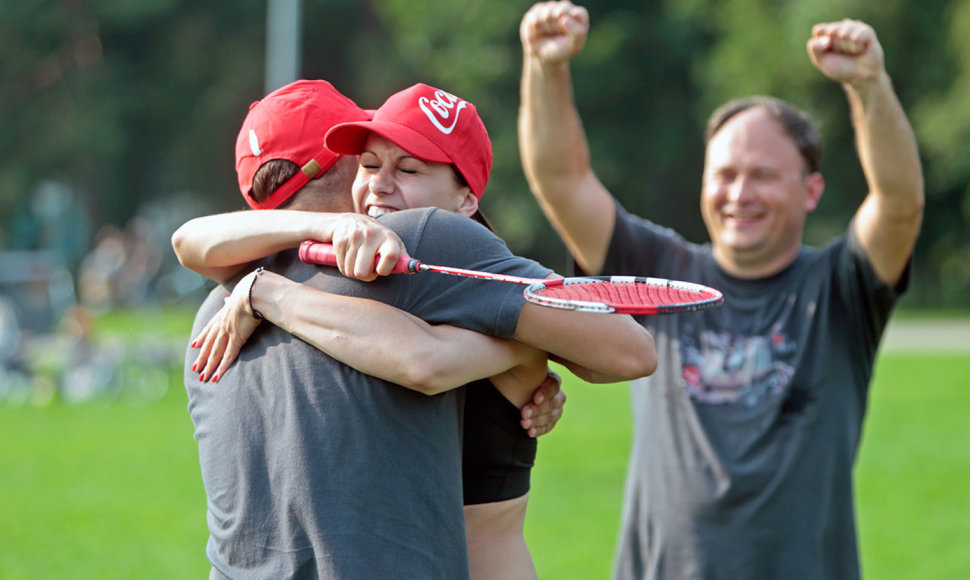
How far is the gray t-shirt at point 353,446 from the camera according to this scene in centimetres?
233

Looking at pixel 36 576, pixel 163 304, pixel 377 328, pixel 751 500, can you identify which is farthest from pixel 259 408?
pixel 163 304

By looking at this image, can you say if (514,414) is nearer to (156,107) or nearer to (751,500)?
(751,500)

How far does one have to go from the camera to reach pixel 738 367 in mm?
4207

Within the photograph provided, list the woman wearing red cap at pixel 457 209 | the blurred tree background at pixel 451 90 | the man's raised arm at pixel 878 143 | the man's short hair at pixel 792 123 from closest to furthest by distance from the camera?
the woman wearing red cap at pixel 457 209, the man's raised arm at pixel 878 143, the man's short hair at pixel 792 123, the blurred tree background at pixel 451 90

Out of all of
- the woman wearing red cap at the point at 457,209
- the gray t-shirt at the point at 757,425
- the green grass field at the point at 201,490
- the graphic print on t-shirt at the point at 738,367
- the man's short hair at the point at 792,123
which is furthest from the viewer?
the green grass field at the point at 201,490

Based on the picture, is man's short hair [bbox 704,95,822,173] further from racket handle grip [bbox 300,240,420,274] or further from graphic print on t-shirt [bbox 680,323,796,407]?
racket handle grip [bbox 300,240,420,274]

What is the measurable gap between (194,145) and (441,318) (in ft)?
144

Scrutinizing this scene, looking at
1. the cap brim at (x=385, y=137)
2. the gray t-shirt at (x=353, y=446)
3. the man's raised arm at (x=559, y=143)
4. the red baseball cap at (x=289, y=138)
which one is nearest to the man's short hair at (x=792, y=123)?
the man's raised arm at (x=559, y=143)

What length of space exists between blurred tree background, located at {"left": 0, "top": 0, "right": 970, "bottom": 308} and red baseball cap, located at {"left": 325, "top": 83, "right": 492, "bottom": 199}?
2579 centimetres

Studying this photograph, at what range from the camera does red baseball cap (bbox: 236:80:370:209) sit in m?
2.68

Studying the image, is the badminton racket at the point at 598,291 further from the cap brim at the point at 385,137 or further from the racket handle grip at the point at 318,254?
the cap brim at the point at 385,137

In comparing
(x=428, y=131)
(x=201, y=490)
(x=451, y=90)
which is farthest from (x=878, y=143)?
(x=451, y=90)

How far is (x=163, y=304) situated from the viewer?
32156 mm

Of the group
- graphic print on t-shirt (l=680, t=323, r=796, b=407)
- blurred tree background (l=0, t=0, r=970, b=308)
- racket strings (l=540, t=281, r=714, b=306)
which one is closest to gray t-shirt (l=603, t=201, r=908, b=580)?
graphic print on t-shirt (l=680, t=323, r=796, b=407)
